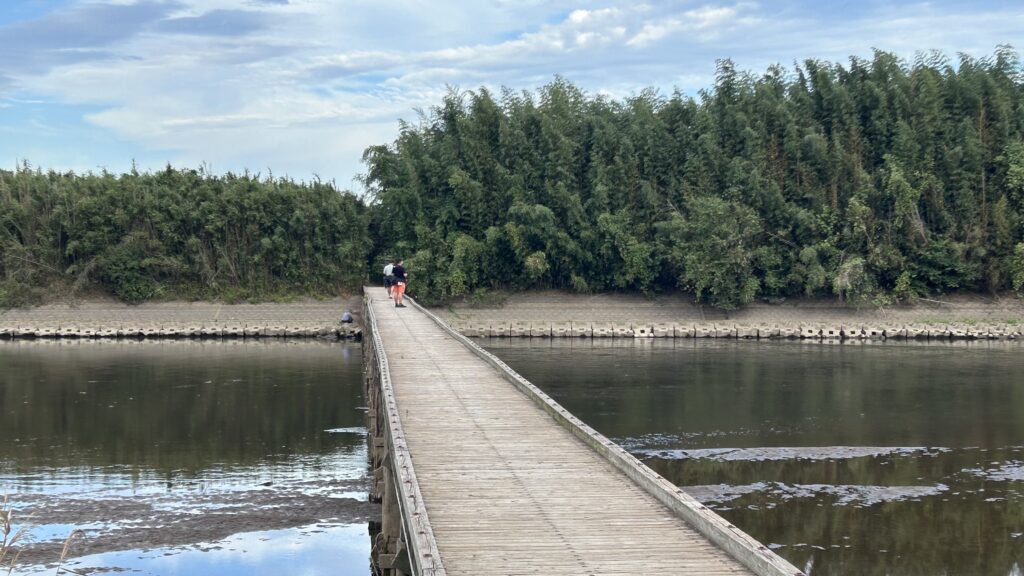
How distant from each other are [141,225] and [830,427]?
3005 cm

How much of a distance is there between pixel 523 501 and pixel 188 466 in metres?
9.85

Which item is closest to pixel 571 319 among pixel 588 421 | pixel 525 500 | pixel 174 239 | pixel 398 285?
pixel 398 285

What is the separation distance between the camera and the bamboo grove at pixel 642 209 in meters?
40.2

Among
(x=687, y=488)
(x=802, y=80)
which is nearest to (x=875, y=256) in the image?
(x=802, y=80)

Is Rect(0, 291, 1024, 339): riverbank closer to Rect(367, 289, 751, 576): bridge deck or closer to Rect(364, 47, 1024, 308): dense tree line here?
Rect(364, 47, 1024, 308): dense tree line

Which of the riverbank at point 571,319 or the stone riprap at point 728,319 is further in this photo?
the riverbank at point 571,319

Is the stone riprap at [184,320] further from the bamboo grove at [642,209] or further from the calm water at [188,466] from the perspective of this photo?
the calm water at [188,466]

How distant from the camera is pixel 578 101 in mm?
44750

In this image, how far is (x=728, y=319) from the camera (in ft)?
132

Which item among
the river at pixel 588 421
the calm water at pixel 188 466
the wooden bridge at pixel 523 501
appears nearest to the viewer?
the wooden bridge at pixel 523 501

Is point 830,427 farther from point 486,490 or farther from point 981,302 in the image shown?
point 981,302

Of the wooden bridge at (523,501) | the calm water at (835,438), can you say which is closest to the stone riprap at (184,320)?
the calm water at (835,438)

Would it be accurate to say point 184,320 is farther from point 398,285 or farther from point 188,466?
point 188,466

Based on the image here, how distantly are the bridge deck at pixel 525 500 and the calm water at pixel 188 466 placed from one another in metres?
2.19
